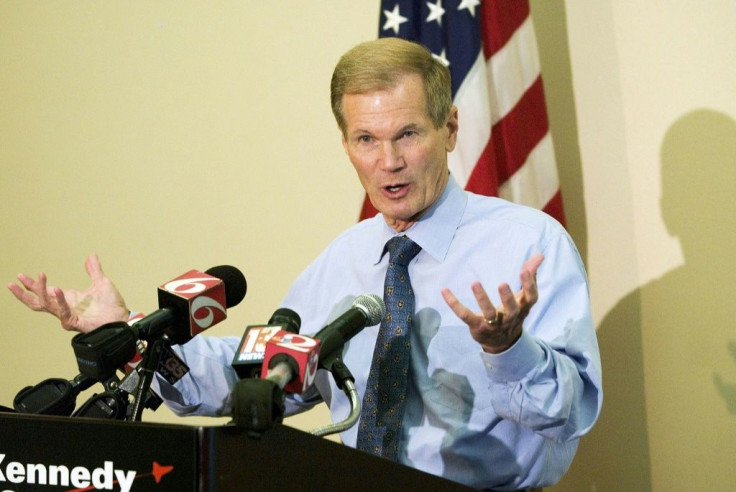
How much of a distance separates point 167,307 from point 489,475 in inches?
31.0

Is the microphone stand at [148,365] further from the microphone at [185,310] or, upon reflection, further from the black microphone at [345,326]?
the black microphone at [345,326]

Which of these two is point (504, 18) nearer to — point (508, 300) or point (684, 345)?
point (684, 345)

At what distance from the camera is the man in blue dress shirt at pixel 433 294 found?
72.4 inches

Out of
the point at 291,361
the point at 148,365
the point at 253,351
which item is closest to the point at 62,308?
the point at 148,365

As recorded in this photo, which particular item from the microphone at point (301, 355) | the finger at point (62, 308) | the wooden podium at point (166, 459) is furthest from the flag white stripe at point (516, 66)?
the wooden podium at point (166, 459)

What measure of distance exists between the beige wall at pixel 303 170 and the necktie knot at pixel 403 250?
1060 millimetres

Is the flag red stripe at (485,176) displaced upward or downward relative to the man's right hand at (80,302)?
upward

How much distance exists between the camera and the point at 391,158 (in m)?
2.03

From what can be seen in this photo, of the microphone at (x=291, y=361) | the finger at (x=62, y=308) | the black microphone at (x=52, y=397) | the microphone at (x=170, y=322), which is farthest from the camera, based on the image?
the finger at (x=62, y=308)

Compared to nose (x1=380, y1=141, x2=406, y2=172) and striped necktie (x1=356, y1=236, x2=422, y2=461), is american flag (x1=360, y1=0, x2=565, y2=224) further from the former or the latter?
striped necktie (x1=356, y1=236, x2=422, y2=461)

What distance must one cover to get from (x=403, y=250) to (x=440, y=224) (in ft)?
0.37

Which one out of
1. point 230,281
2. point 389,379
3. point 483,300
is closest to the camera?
point 483,300

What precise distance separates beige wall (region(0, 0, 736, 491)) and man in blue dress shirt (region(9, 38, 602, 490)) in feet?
2.92

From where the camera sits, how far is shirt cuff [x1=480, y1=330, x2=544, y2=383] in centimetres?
155
